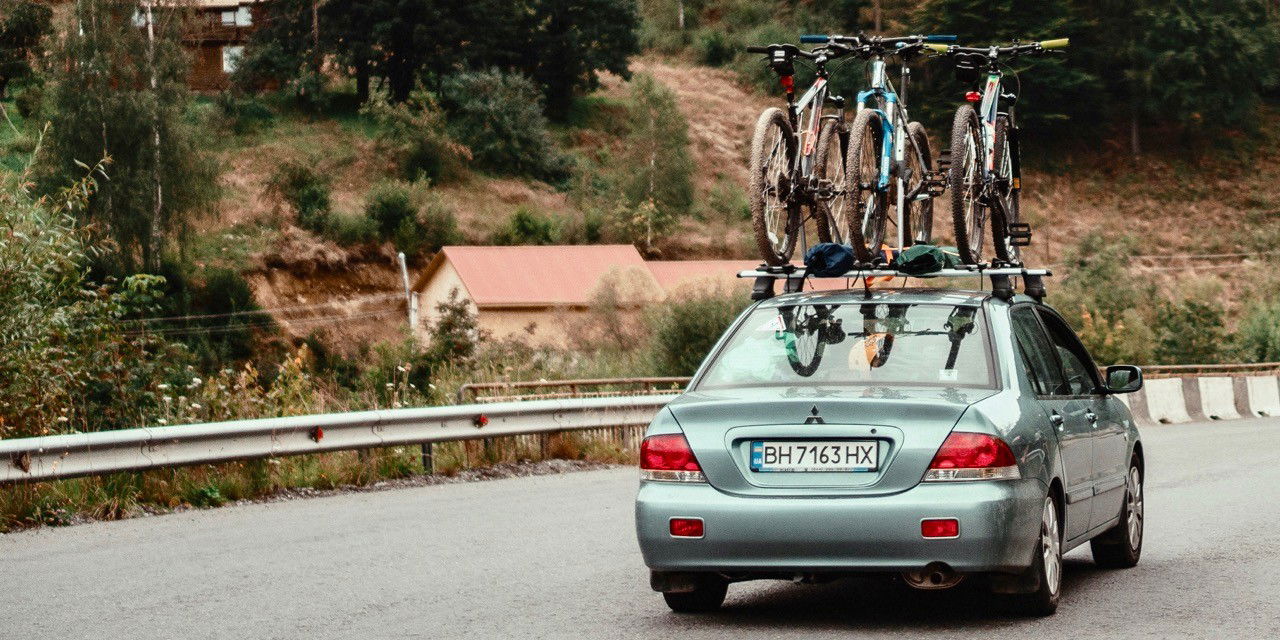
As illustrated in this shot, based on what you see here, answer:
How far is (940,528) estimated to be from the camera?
22.3 ft

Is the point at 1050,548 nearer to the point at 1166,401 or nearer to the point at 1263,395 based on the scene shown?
the point at 1166,401

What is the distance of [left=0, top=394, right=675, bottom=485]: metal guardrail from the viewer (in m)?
12.0

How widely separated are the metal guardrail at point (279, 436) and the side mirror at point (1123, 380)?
7.05 meters

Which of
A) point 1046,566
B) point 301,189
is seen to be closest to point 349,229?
point 301,189

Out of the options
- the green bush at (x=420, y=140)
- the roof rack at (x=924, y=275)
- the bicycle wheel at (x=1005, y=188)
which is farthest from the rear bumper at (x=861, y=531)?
the green bush at (x=420, y=140)

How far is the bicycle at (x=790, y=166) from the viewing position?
1041 centimetres

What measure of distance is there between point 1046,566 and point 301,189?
70.8 metres

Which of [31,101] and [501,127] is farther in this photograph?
[501,127]

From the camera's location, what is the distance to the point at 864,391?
7246 millimetres

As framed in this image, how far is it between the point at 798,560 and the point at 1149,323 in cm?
5126

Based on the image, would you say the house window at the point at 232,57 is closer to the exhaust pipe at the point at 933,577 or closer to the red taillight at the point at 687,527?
the red taillight at the point at 687,527

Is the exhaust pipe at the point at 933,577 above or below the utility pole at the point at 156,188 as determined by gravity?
above

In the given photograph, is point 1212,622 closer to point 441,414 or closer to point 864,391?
point 864,391

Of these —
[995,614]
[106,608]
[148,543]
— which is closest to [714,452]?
[995,614]
